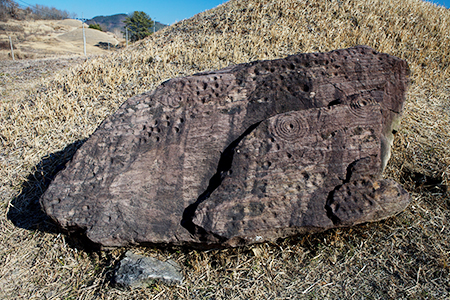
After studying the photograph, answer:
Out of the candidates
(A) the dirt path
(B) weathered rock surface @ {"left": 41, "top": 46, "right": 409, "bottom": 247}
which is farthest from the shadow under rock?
(A) the dirt path

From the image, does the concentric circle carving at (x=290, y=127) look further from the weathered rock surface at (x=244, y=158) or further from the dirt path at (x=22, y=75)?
the dirt path at (x=22, y=75)

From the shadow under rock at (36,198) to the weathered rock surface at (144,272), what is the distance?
3.57 ft

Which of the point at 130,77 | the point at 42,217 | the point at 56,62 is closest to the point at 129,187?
the point at 42,217

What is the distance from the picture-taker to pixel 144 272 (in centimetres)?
270

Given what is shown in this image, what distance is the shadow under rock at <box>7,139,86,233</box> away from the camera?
→ 344 cm

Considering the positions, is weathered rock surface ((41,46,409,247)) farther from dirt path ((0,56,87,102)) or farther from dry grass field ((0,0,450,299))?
dirt path ((0,56,87,102))

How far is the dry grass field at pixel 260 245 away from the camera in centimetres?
266

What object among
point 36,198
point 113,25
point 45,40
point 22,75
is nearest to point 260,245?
point 36,198

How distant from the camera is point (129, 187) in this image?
2975 mm

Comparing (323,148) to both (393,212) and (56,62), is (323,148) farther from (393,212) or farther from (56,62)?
(56,62)

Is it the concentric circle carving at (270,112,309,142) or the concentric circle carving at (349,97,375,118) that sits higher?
the concentric circle carving at (349,97,375,118)

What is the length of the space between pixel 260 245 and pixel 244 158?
0.87 m

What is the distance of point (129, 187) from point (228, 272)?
1248 mm

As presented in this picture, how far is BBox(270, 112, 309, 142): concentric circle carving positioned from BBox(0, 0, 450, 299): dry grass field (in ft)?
3.31
